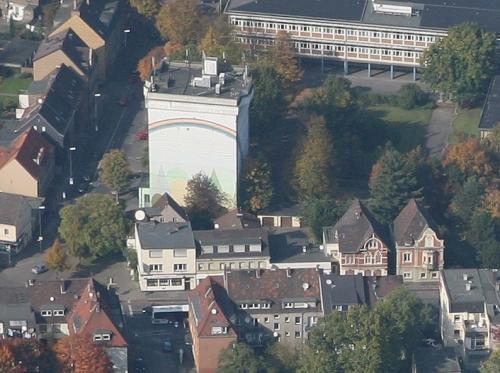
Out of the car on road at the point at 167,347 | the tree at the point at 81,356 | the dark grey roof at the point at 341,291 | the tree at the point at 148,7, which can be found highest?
the tree at the point at 148,7

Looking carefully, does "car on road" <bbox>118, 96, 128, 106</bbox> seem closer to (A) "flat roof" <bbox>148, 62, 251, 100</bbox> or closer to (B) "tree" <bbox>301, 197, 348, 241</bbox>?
(A) "flat roof" <bbox>148, 62, 251, 100</bbox>

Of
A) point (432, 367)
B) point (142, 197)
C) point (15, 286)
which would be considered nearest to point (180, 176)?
point (142, 197)

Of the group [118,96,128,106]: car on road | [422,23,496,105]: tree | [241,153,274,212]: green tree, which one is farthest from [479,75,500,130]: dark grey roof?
[118,96,128,106]: car on road

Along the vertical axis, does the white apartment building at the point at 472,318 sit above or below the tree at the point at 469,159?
below

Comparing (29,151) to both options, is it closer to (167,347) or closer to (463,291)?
(167,347)

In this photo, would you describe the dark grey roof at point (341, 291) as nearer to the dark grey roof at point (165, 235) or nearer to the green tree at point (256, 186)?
the dark grey roof at point (165, 235)

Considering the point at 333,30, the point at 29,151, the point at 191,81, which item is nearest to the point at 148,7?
the point at 333,30

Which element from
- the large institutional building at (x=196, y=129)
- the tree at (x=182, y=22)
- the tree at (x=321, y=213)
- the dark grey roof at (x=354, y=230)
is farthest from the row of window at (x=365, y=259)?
the tree at (x=182, y=22)
